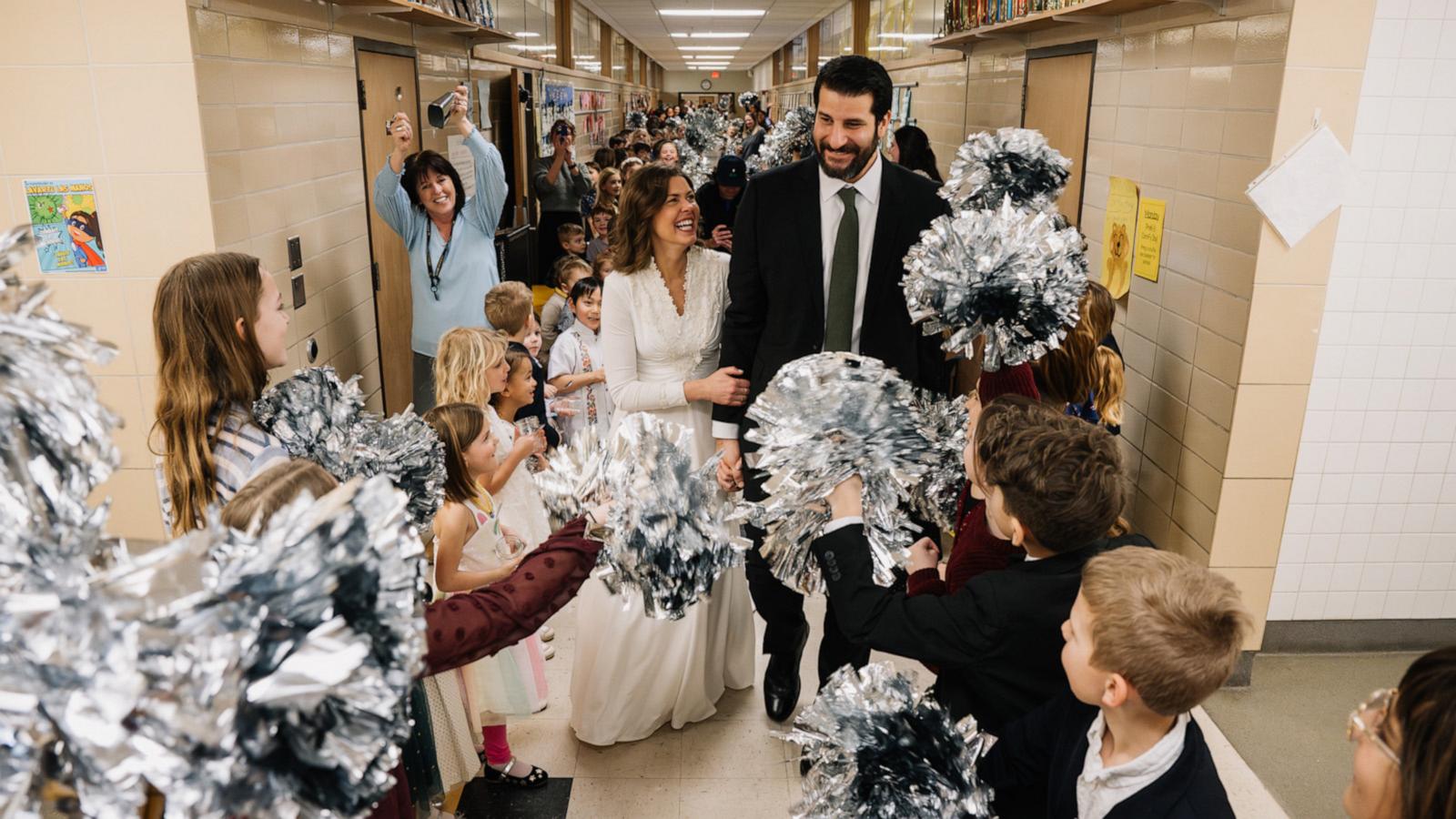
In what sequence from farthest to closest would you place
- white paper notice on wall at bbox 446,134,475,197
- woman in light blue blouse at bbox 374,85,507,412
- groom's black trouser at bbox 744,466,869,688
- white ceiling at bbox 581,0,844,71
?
1. white ceiling at bbox 581,0,844,71
2. white paper notice on wall at bbox 446,134,475,197
3. woman in light blue blouse at bbox 374,85,507,412
4. groom's black trouser at bbox 744,466,869,688

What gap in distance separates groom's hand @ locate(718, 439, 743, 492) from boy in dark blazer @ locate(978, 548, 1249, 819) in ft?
3.76

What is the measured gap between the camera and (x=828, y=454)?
1.61 metres

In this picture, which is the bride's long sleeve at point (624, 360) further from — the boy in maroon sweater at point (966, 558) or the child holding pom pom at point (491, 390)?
the boy in maroon sweater at point (966, 558)

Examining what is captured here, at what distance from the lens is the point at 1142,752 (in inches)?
53.2

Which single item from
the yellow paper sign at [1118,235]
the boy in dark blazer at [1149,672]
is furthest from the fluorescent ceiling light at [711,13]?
the boy in dark blazer at [1149,672]

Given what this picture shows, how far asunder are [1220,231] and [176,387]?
9.66 ft

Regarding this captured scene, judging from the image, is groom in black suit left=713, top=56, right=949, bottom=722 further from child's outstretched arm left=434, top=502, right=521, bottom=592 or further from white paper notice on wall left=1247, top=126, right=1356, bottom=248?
white paper notice on wall left=1247, top=126, right=1356, bottom=248

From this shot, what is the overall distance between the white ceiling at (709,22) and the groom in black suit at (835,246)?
35.7 ft

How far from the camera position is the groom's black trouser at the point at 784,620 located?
2545mm

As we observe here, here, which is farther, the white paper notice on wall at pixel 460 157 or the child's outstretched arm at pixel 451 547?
the white paper notice on wall at pixel 460 157

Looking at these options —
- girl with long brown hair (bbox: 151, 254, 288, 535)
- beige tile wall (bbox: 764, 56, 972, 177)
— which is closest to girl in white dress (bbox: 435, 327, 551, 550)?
girl with long brown hair (bbox: 151, 254, 288, 535)

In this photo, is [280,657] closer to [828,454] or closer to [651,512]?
[651,512]

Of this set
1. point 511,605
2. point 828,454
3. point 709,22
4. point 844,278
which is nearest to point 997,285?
point 844,278

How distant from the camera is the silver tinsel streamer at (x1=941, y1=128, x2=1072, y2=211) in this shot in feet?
10.8
